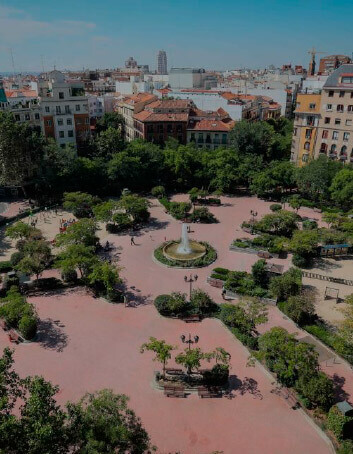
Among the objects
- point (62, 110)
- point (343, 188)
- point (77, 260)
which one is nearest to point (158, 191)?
point (62, 110)

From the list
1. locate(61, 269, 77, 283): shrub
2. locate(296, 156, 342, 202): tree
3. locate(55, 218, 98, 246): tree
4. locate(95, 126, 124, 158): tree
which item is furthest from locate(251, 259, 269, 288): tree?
locate(95, 126, 124, 158): tree

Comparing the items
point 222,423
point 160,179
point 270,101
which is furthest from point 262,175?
point 270,101

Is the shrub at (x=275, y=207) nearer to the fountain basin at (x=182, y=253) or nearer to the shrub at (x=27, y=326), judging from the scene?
the fountain basin at (x=182, y=253)

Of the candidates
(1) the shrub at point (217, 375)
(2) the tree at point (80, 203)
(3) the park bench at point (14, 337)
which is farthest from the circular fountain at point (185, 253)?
(3) the park bench at point (14, 337)

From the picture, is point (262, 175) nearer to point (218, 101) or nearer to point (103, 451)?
point (218, 101)

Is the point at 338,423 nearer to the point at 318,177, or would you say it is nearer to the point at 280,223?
the point at 280,223

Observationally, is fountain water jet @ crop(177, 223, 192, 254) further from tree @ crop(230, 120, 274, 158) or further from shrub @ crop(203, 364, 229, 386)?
tree @ crop(230, 120, 274, 158)
